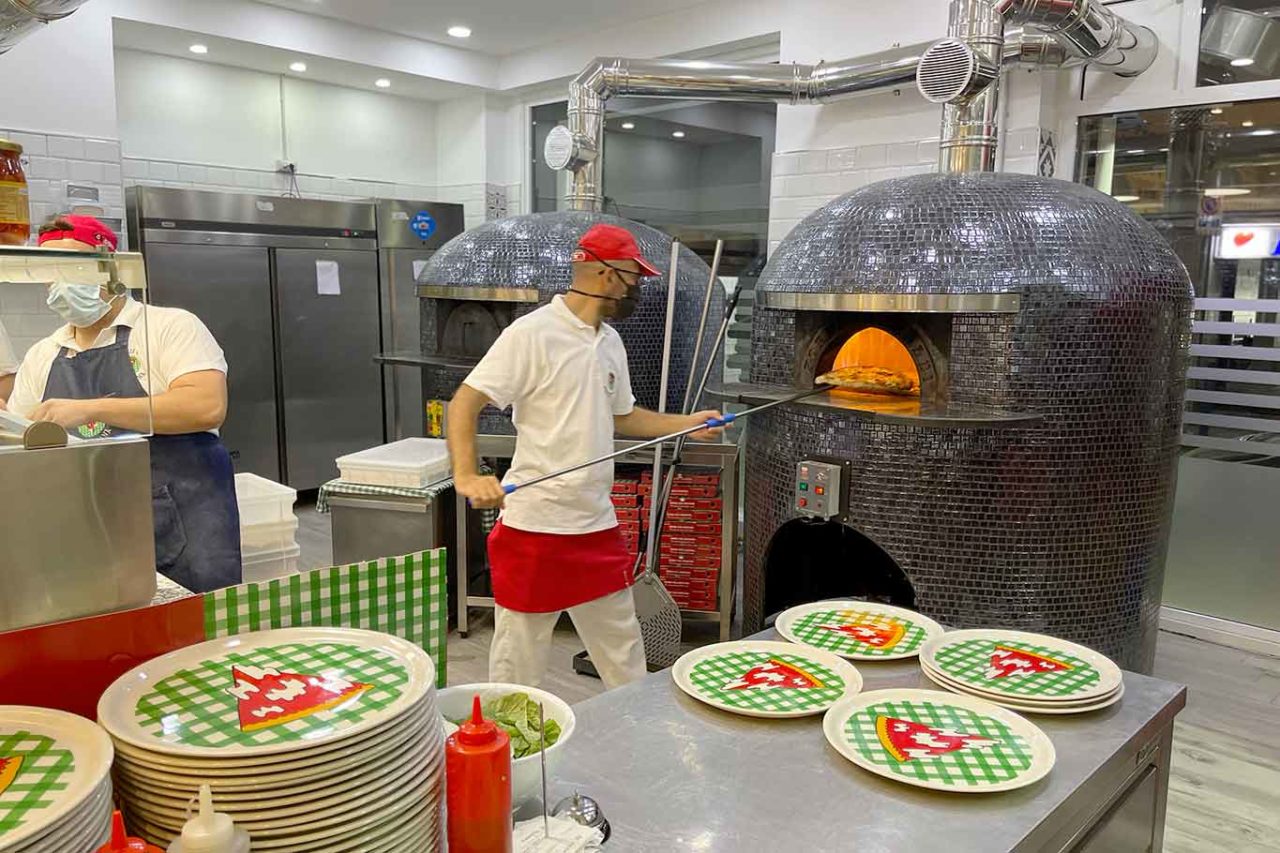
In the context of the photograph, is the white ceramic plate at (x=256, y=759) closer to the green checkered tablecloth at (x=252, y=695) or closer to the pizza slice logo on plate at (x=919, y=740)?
the green checkered tablecloth at (x=252, y=695)

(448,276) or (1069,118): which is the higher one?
(1069,118)

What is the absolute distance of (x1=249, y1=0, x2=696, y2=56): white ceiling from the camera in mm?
5035

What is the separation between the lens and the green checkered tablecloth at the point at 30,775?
2.43 ft

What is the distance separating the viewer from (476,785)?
938 mm

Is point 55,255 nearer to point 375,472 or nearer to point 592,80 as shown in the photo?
point 375,472

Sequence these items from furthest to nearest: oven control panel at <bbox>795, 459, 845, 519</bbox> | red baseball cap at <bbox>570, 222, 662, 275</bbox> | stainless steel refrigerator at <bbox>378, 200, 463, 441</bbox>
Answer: stainless steel refrigerator at <bbox>378, 200, 463, 441</bbox>
oven control panel at <bbox>795, 459, 845, 519</bbox>
red baseball cap at <bbox>570, 222, 662, 275</bbox>

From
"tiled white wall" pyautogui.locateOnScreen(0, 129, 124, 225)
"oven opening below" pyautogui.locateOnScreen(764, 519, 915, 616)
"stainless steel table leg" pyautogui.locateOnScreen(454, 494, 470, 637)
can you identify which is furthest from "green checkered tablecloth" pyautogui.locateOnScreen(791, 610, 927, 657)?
"tiled white wall" pyautogui.locateOnScreen(0, 129, 124, 225)

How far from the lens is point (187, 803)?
81cm

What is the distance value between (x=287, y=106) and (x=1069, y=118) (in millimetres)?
4611

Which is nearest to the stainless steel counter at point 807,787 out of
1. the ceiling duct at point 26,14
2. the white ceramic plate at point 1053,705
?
the white ceramic plate at point 1053,705

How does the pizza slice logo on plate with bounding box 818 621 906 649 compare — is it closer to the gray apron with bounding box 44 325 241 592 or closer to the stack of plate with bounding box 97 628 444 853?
the stack of plate with bounding box 97 628 444 853

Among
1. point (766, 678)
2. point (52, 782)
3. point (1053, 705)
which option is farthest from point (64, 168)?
point (1053, 705)

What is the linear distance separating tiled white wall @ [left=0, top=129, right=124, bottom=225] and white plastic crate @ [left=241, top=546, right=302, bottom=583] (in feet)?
7.51

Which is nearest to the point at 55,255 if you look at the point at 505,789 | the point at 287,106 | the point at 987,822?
the point at 505,789
